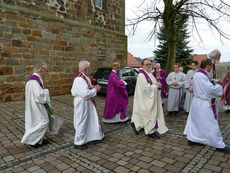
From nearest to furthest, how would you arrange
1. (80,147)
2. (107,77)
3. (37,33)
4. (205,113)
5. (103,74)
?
1. (205,113)
2. (80,147)
3. (37,33)
4. (107,77)
5. (103,74)

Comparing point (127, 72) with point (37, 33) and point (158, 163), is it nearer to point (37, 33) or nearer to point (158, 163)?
point (37, 33)

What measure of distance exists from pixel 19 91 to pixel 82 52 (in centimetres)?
405

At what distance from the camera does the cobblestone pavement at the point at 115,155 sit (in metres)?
2.86

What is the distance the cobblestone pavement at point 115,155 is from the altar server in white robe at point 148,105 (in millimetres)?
248

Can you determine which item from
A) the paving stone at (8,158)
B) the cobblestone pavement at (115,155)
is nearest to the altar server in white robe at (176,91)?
the cobblestone pavement at (115,155)

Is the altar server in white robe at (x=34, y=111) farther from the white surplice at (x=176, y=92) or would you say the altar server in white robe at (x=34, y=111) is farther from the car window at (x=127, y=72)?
the car window at (x=127, y=72)

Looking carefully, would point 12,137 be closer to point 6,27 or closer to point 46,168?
point 46,168

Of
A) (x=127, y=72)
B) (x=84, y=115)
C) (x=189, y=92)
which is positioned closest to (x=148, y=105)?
(x=84, y=115)

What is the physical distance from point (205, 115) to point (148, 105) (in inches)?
46.6

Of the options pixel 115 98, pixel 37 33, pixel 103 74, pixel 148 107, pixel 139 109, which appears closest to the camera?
pixel 148 107

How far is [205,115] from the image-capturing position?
3436 mm

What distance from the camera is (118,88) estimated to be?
5.31 metres

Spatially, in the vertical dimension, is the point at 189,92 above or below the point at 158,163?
above

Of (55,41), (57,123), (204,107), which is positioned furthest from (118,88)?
(55,41)
